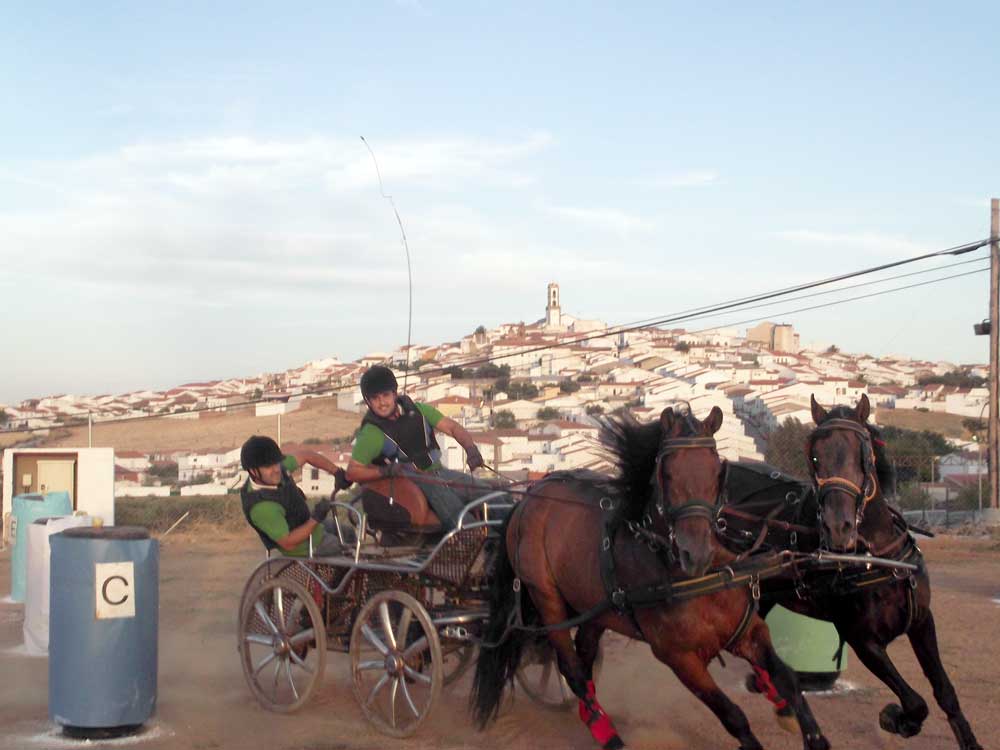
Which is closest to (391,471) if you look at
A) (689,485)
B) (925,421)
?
(689,485)

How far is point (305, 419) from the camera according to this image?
54562mm

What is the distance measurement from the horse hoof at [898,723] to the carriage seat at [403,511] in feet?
9.75

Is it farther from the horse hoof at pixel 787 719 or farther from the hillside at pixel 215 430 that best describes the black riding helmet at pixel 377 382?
the hillside at pixel 215 430

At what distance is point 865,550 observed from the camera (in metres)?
5.97

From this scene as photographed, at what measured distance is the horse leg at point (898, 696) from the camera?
592 centimetres

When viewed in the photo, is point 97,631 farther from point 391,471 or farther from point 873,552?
point 873,552

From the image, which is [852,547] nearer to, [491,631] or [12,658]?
[491,631]

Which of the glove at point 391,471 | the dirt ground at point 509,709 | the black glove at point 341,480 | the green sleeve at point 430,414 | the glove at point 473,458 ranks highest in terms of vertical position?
the green sleeve at point 430,414

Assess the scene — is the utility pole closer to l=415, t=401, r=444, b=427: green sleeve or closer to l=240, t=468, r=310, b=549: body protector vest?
l=415, t=401, r=444, b=427: green sleeve

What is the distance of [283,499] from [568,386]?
6422 centimetres

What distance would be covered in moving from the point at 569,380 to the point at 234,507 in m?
52.1

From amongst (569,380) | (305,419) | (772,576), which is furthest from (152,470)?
(772,576)

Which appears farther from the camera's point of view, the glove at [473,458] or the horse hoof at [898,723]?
the glove at [473,458]

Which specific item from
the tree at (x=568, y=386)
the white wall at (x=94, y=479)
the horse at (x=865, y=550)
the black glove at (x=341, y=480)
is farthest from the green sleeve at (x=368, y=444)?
the tree at (x=568, y=386)
